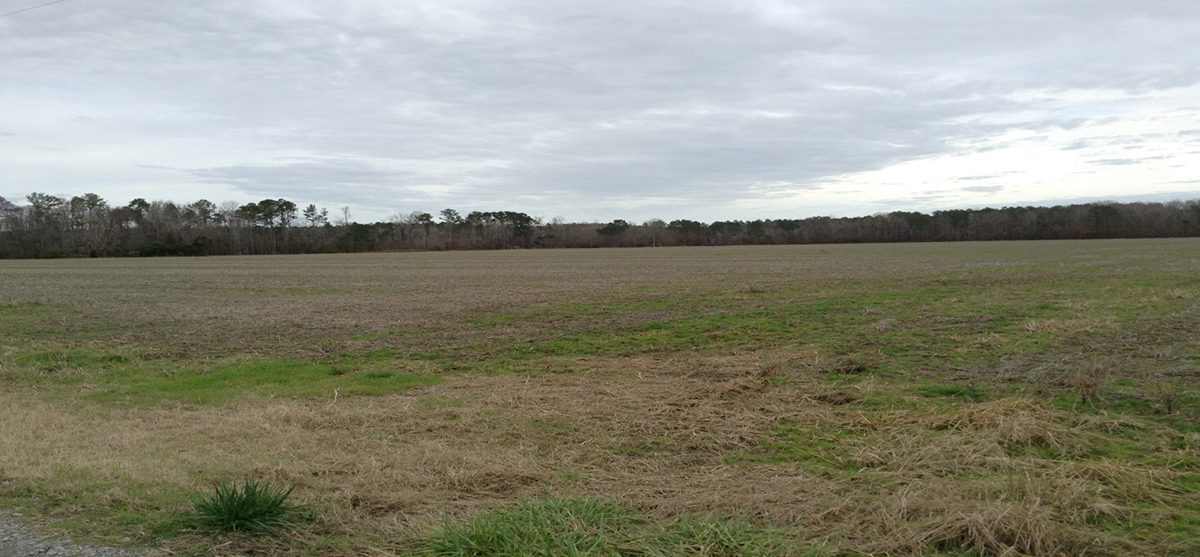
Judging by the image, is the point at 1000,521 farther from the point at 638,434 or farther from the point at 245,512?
the point at 245,512

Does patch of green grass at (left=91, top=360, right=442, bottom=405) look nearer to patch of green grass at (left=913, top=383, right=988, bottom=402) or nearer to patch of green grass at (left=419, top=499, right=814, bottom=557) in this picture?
patch of green grass at (left=419, top=499, right=814, bottom=557)

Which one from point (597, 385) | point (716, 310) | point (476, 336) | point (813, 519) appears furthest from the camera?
point (716, 310)

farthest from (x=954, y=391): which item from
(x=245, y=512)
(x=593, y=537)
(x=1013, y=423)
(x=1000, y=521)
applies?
(x=245, y=512)

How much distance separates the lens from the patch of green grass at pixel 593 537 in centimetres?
434

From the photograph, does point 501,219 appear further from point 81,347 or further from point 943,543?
point 943,543

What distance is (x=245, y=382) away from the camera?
11.2m

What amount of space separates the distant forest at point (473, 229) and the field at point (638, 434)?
4571 inches

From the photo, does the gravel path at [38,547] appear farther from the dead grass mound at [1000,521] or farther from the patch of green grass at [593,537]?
the dead grass mound at [1000,521]

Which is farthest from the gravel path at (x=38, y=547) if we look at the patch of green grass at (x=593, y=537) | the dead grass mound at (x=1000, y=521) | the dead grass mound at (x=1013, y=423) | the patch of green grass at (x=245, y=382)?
the dead grass mound at (x=1013, y=423)

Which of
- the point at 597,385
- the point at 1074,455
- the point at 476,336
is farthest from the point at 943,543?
the point at 476,336

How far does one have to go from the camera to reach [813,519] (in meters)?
4.93

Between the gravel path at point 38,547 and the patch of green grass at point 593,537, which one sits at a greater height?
the patch of green grass at point 593,537

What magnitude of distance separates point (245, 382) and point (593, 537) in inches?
336

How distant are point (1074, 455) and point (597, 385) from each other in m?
5.79
